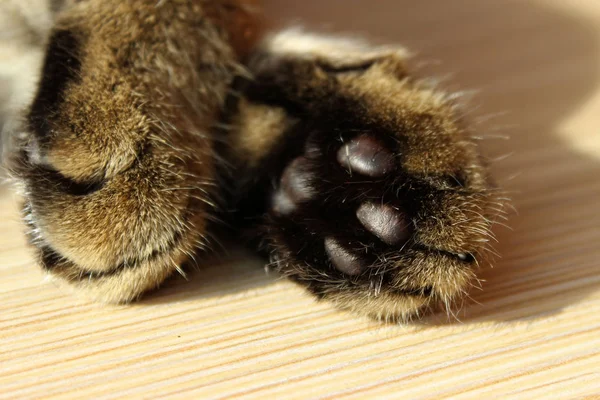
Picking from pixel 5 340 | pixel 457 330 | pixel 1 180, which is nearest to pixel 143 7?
pixel 1 180

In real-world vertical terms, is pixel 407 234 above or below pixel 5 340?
above

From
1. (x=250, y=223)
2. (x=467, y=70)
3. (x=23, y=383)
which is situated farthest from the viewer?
(x=467, y=70)

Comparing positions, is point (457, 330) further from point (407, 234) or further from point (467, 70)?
point (467, 70)

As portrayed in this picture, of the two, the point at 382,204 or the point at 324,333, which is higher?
the point at 382,204

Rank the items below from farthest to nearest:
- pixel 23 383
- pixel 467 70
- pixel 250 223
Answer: pixel 467 70 → pixel 250 223 → pixel 23 383

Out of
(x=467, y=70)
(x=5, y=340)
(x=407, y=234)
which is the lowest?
(x=5, y=340)

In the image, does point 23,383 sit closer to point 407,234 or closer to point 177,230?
point 177,230

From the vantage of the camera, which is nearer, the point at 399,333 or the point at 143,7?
the point at 399,333
